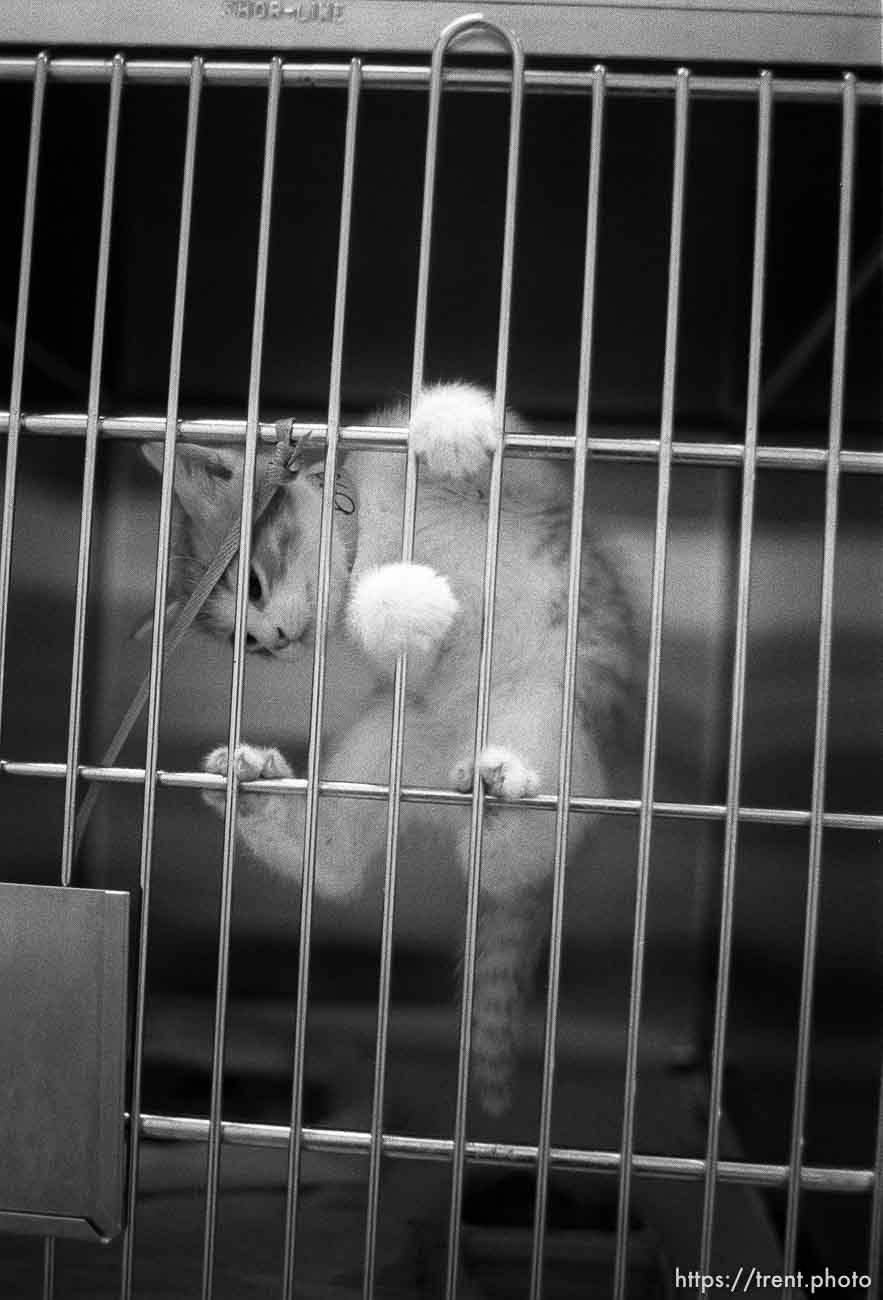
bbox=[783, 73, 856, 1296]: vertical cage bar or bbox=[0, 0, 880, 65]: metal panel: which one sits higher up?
bbox=[0, 0, 880, 65]: metal panel

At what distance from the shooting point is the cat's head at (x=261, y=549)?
0.99 meters

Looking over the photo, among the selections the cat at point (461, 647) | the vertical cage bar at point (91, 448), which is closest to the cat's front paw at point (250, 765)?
the cat at point (461, 647)

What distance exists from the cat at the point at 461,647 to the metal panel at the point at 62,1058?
20 centimetres

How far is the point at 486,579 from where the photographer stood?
0.68 meters

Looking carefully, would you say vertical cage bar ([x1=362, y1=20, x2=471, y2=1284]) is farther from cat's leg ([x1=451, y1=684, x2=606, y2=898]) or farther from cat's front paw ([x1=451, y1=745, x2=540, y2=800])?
cat's leg ([x1=451, y1=684, x2=606, y2=898])

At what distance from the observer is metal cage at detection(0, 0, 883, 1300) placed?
70cm

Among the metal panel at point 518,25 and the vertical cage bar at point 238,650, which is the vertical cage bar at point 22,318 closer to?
the metal panel at point 518,25

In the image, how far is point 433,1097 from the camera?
1087mm

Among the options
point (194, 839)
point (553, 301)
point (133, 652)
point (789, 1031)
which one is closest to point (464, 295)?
point (553, 301)

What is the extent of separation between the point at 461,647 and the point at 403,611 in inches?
10.8

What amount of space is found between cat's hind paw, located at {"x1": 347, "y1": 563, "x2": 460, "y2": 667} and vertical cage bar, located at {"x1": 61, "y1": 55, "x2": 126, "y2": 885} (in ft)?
0.57

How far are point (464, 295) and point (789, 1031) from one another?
→ 0.69m

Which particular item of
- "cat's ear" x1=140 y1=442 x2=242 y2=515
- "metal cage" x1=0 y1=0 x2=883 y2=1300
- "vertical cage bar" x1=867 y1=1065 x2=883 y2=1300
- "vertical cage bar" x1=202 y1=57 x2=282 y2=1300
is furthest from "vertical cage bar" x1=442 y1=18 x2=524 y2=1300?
"cat's ear" x1=140 y1=442 x2=242 y2=515

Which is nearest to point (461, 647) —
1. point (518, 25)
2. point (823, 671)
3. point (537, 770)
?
point (537, 770)
